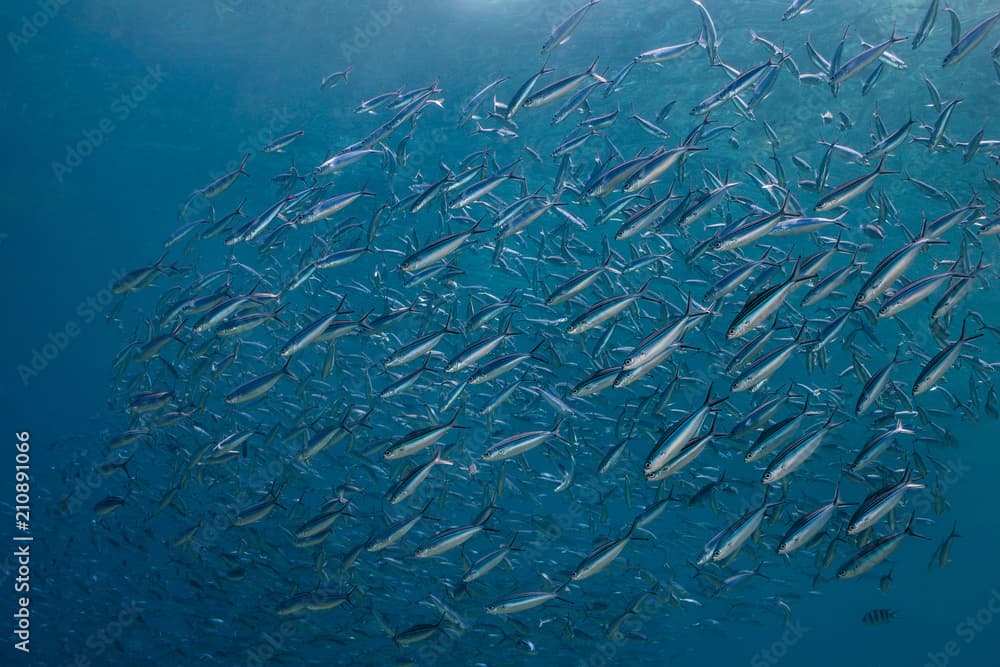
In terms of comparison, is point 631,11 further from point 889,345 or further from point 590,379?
point 889,345

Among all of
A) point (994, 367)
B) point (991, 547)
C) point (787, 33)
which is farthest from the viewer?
point (991, 547)

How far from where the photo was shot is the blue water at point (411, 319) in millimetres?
8789

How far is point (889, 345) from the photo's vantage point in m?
24.7

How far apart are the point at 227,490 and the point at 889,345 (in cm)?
2414

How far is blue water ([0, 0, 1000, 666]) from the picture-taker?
346 inches

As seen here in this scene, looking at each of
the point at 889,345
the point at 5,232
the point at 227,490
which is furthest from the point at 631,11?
the point at 5,232

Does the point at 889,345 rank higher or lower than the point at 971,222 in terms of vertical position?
lower

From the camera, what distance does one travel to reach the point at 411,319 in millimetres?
13000

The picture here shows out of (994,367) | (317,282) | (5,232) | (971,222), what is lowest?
(994,367)

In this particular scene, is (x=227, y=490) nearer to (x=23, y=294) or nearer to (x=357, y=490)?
(x=357, y=490)

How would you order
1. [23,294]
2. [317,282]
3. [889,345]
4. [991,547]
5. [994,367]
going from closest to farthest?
[994,367] → [317,282] → [889,345] → [23,294] → [991,547]

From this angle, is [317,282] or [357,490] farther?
[317,282]

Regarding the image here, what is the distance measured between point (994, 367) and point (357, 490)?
7.99 metres

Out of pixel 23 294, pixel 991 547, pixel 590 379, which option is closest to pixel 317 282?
pixel 590 379
